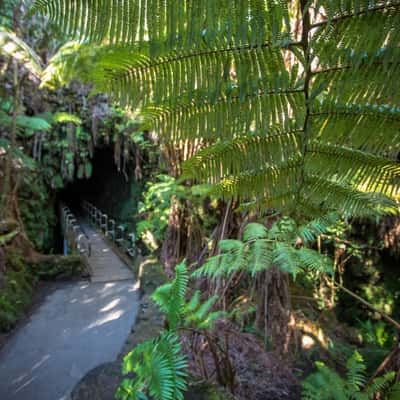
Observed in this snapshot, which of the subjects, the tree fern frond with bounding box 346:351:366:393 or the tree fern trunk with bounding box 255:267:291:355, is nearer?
the tree fern frond with bounding box 346:351:366:393

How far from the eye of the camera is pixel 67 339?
12.7 ft

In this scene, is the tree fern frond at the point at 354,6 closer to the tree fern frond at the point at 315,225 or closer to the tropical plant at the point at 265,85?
the tropical plant at the point at 265,85

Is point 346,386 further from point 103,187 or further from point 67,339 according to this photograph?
point 103,187

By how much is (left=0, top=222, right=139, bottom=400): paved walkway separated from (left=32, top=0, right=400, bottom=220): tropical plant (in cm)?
305

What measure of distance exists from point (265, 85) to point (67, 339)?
166 inches

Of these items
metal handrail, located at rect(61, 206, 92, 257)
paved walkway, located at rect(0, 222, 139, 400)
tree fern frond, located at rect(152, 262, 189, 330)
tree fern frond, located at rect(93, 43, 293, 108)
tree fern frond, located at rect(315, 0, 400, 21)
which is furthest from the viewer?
metal handrail, located at rect(61, 206, 92, 257)

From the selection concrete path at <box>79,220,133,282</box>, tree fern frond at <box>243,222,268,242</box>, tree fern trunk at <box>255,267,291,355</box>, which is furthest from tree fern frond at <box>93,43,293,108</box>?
concrete path at <box>79,220,133,282</box>

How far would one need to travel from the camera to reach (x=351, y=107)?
2.45 ft

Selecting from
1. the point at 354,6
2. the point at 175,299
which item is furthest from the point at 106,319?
the point at 354,6

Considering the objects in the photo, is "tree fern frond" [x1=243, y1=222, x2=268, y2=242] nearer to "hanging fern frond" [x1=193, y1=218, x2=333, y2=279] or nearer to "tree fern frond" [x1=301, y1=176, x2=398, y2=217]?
"hanging fern frond" [x1=193, y1=218, x2=333, y2=279]

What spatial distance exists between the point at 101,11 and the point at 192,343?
9.54 ft

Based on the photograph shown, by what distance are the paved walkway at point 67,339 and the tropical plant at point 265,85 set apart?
3.05 metres

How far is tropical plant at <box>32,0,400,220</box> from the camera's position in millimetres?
595

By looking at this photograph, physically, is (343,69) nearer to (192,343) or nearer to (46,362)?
(192,343)
